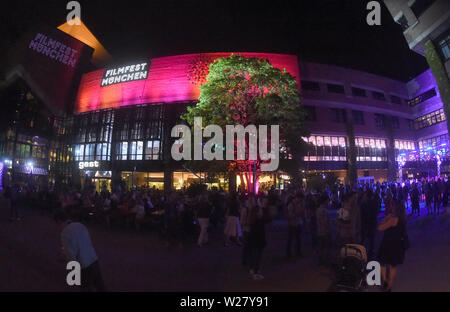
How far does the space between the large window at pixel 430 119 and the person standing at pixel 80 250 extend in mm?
43709

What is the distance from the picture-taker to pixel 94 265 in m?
3.88

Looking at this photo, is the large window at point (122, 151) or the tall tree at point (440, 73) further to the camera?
the large window at point (122, 151)

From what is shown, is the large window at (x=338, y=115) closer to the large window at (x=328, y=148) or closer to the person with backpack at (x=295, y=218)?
the large window at (x=328, y=148)

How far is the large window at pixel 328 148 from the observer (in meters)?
30.1

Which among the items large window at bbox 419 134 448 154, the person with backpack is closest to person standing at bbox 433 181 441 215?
the person with backpack

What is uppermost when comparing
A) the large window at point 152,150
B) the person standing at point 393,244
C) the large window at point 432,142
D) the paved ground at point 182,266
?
the large window at point 432,142

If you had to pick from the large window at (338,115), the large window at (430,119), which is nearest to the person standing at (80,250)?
the large window at (338,115)

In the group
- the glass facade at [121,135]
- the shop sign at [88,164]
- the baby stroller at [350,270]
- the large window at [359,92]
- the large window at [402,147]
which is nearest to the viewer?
the baby stroller at [350,270]

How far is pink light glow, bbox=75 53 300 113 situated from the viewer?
29406mm

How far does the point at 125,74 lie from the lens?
33.3 metres

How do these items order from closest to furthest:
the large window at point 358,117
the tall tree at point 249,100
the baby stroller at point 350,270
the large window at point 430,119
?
the baby stroller at point 350,270 → the tall tree at point 249,100 → the large window at point 358,117 → the large window at point 430,119

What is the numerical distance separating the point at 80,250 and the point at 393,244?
5480 mm

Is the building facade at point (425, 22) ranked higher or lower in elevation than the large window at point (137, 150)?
higher

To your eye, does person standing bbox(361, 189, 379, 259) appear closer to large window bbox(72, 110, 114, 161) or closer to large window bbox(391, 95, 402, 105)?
large window bbox(72, 110, 114, 161)
